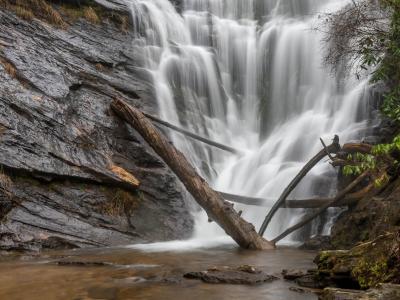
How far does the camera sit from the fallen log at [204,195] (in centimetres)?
659

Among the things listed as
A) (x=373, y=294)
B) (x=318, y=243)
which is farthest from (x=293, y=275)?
(x=318, y=243)

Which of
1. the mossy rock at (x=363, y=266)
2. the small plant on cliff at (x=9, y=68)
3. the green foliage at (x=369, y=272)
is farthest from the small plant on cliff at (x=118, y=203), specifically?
the green foliage at (x=369, y=272)

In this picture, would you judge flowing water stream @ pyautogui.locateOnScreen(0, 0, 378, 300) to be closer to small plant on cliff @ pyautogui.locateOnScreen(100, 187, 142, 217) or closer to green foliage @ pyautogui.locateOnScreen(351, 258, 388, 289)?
green foliage @ pyautogui.locateOnScreen(351, 258, 388, 289)

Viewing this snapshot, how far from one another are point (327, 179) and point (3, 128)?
6968 mm

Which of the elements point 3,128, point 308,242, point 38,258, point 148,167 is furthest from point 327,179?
point 3,128

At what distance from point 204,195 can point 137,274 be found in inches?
104

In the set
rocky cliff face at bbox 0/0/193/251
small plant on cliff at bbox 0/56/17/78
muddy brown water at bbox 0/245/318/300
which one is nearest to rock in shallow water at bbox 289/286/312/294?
muddy brown water at bbox 0/245/318/300

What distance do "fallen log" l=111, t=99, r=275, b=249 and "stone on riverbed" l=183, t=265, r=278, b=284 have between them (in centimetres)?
230

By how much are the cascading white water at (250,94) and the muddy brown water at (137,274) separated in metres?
2.22

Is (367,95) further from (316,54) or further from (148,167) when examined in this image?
(148,167)

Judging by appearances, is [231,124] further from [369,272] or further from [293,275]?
[369,272]

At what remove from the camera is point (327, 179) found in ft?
28.3

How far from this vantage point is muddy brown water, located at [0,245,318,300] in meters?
3.61

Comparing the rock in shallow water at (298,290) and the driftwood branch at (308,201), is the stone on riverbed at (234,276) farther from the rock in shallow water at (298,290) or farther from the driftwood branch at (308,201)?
the driftwood branch at (308,201)
